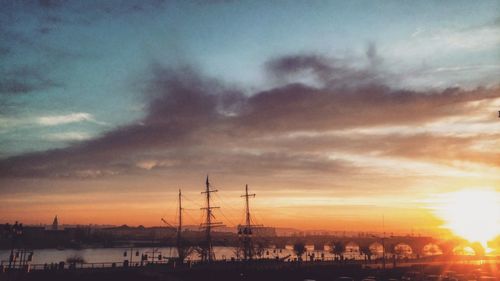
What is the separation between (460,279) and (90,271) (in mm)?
54179

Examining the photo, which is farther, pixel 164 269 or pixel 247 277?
pixel 164 269

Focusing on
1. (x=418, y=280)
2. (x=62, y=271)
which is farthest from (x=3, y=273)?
(x=418, y=280)

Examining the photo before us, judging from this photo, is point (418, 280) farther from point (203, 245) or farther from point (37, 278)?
point (203, 245)

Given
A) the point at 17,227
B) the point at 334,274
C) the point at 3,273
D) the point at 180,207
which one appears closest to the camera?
the point at 3,273

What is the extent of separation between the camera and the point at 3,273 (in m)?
49.5

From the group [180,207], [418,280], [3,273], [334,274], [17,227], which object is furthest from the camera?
[180,207]

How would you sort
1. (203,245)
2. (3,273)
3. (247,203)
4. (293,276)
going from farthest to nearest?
(203,245)
(247,203)
(293,276)
(3,273)

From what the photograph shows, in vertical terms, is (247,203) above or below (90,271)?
above

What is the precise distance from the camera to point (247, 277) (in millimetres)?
59500

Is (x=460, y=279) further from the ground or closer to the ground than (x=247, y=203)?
closer to the ground

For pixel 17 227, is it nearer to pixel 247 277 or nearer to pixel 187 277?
pixel 187 277

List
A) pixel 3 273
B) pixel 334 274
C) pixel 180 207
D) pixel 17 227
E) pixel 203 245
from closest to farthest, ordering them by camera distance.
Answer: pixel 3 273 → pixel 17 227 → pixel 334 274 → pixel 203 245 → pixel 180 207

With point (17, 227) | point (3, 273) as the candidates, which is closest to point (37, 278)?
point (3, 273)

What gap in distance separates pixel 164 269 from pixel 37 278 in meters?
19.9
